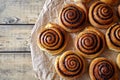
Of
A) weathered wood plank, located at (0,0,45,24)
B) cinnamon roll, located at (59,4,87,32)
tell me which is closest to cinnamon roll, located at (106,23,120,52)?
cinnamon roll, located at (59,4,87,32)

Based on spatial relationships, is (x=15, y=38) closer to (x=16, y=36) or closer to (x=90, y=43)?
A: (x=16, y=36)

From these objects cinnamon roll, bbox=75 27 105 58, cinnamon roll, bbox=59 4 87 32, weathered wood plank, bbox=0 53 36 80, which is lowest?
weathered wood plank, bbox=0 53 36 80

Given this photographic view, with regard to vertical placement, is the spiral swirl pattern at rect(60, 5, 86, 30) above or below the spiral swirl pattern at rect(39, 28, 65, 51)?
above

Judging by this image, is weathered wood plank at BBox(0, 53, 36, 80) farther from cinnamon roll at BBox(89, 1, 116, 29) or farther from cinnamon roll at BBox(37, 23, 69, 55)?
cinnamon roll at BBox(89, 1, 116, 29)

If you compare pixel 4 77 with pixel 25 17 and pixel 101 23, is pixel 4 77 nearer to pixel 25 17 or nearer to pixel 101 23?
pixel 25 17

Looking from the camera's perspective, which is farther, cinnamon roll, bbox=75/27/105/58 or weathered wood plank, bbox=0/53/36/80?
weathered wood plank, bbox=0/53/36/80

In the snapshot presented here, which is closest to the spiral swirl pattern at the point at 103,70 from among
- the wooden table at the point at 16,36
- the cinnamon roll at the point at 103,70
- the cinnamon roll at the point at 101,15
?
the cinnamon roll at the point at 103,70
